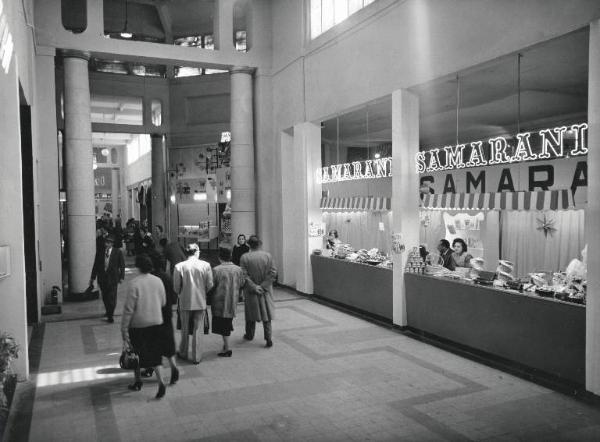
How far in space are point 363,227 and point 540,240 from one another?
262 inches

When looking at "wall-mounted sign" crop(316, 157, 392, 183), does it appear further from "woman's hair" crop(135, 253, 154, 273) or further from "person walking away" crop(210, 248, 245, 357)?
"woman's hair" crop(135, 253, 154, 273)

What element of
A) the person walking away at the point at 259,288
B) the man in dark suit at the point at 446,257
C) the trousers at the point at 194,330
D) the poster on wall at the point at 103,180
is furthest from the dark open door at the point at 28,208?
the poster on wall at the point at 103,180

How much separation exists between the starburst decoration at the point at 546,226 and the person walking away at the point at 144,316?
32.7 ft

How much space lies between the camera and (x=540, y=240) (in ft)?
41.9

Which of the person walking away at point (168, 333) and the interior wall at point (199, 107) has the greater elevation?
the interior wall at point (199, 107)

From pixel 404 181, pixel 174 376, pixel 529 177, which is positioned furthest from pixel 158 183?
pixel 174 376

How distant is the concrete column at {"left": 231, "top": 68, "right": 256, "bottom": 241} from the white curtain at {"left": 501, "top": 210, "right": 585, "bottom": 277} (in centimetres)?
699

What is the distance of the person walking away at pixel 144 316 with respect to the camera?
591cm

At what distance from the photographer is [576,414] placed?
5.54 metres

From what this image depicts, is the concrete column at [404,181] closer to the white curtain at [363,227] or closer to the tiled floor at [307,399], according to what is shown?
the tiled floor at [307,399]

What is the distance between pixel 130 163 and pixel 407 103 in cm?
2607

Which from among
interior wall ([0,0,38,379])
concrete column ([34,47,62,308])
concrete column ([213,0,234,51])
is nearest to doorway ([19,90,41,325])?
concrete column ([34,47,62,308])

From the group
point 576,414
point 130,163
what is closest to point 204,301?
point 576,414

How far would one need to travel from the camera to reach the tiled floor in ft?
17.1
